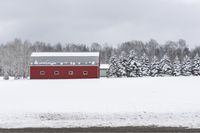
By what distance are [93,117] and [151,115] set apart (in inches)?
117

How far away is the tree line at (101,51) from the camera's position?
10462 cm

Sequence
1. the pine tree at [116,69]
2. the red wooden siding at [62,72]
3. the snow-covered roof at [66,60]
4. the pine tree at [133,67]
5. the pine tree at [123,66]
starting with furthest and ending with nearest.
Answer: the pine tree at [133,67] < the pine tree at [116,69] < the pine tree at [123,66] < the snow-covered roof at [66,60] < the red wooden siding at [62,72]

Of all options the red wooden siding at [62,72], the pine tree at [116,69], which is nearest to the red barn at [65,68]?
the red wooden siding at [62,72]

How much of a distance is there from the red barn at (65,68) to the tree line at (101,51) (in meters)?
7.90

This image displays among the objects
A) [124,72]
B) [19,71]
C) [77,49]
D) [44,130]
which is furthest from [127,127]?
[77,49]

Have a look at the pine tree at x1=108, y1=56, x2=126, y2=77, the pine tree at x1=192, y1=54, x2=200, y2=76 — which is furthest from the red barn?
A: the pine tree at x1=192, y1=54, x2=200, y2=76

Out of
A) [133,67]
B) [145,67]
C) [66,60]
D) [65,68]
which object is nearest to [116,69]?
[133,67]

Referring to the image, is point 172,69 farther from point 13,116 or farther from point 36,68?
point 13,116

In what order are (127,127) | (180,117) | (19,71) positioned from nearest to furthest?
1. (127,127)
2. (180,117)
3. (19,71)

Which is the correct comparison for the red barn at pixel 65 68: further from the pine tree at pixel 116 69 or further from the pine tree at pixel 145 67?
the pine tree at pixel 145 67

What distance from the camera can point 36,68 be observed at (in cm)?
7019

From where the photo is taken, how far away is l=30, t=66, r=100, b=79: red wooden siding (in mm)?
69175

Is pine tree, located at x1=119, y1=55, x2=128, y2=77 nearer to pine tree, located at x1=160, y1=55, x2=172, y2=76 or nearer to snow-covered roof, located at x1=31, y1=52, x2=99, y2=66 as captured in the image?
pine tree, located at x1=160, y1=55, x2=172, y2=76

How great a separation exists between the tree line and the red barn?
25.9 ft
